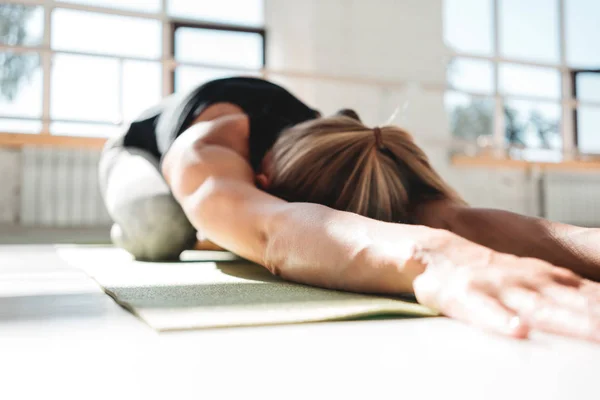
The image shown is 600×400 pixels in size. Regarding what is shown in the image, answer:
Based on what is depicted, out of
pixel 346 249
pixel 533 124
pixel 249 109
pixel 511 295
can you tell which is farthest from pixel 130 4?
pixel 511 295

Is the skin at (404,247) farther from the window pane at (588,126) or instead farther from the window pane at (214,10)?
the window pane at (588,126)

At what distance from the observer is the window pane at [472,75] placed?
5391mm

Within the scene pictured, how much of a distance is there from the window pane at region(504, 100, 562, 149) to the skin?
14.5 feet

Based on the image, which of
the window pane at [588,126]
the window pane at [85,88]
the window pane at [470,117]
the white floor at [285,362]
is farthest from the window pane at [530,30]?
the white floor at [285,362]

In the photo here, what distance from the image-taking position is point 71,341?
22.5 inches

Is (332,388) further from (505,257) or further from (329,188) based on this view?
(329,188)

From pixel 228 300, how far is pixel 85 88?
3720 millimetres

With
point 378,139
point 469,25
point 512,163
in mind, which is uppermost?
point 469,25

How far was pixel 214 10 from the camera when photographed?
4.60 meters

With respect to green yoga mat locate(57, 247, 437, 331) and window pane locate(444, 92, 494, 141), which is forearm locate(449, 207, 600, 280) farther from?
window pane locate(444, 92, 494, 141)

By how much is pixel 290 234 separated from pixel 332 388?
44 cm

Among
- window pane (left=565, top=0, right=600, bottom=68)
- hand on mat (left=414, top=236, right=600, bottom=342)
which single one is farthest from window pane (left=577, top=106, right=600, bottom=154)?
hand on mat (left=414, top=236, right=600, bottom=342)

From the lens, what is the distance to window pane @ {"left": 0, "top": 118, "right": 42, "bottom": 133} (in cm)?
388

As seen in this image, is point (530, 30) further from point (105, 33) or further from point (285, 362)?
point (285, 362)
